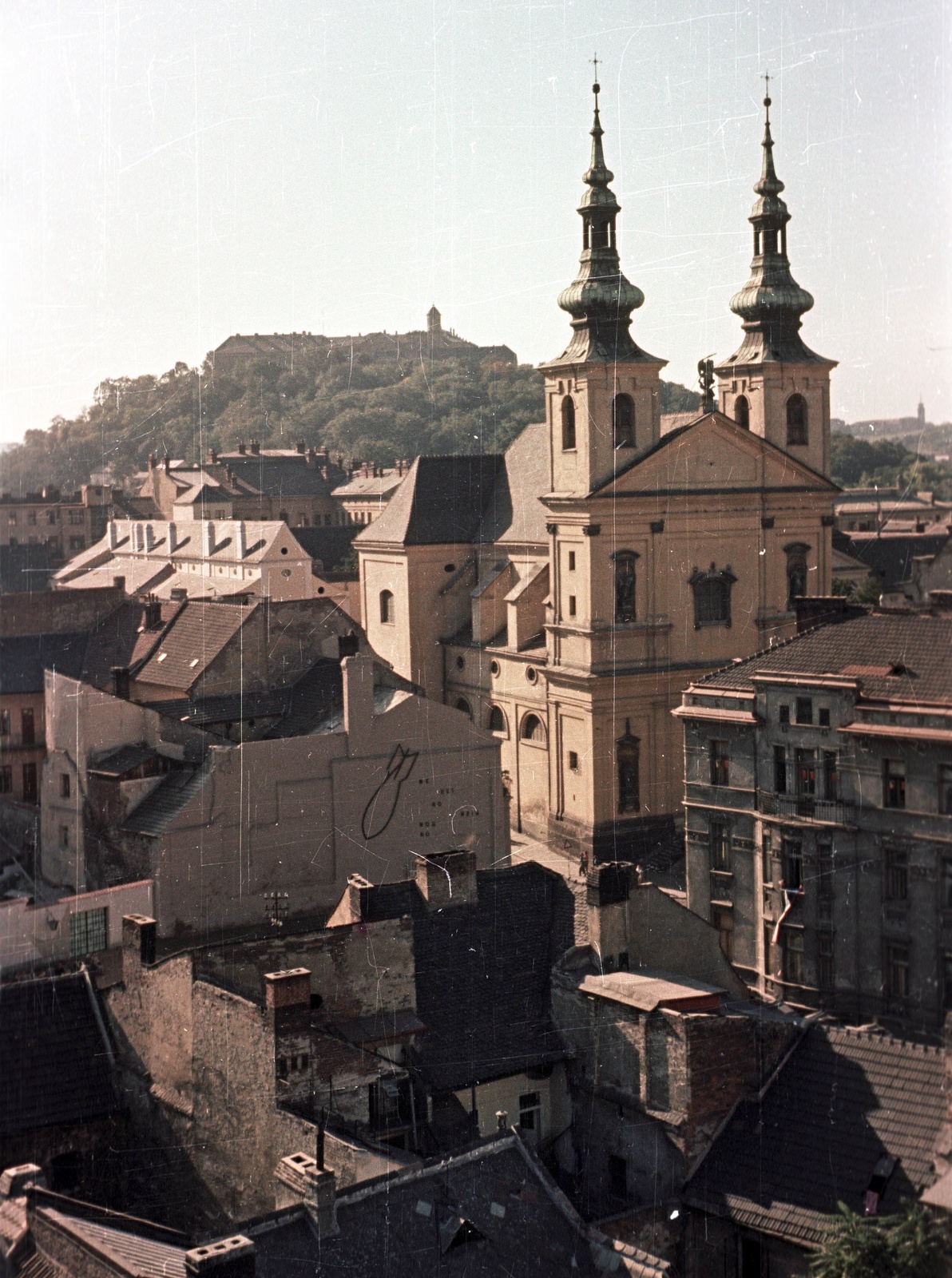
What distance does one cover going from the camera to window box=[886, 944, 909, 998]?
21.0 metres

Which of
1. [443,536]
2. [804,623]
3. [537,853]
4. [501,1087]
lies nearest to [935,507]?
[804,623]

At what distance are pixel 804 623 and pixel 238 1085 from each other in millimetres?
15215

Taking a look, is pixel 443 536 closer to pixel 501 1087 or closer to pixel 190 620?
pixel 190 620

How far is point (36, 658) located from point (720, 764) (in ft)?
66.7

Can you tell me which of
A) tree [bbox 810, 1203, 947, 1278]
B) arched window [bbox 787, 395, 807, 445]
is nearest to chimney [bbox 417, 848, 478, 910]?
tree [bbox 810, 1203, 947, 1278]

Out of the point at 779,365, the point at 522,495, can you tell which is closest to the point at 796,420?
the point at 779,365

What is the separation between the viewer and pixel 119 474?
8719cm

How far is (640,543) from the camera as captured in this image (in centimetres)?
4078

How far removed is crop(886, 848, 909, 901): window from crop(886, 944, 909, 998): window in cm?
67

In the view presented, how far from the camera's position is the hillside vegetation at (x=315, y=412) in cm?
5022

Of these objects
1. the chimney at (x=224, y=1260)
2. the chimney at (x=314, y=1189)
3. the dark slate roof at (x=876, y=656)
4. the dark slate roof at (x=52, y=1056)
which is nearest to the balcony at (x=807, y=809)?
the dark slate roof at (x=876, y=656)

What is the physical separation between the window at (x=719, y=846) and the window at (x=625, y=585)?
13.0 m

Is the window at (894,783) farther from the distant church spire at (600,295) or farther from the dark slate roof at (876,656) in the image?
the distant church spire at (600,295)

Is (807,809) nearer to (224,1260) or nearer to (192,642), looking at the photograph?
(224,1260)
